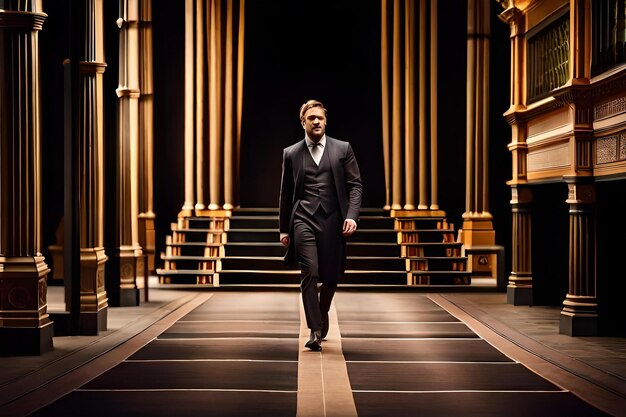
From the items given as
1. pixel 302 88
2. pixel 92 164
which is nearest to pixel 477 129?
pixel 302 88

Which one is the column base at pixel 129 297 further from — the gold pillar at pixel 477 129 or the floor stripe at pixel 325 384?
the gold pillar at pixel 477 129

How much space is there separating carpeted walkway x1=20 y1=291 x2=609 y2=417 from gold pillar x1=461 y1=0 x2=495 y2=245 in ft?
21.4

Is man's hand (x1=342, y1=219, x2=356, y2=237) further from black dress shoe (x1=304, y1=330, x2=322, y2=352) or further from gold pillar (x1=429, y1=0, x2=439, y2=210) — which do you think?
gold pillar (x1=429, y1=0, x2=439, y2=210)

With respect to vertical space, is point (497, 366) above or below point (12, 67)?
below

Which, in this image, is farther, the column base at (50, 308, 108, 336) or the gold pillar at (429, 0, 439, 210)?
the gold pillar at (429, 0, 439, 210)

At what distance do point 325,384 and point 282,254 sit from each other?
8.33 metres

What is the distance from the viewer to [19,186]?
7188mm

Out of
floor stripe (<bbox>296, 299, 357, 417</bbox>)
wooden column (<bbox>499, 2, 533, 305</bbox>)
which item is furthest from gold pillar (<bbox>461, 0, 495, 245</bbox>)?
floor stripe (<bbox>296, 299, 357, 417</bbox>)

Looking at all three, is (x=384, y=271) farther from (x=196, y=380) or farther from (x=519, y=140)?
(x=196, y=380)

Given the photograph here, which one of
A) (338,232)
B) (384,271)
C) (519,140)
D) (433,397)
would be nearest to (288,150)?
(338,232)

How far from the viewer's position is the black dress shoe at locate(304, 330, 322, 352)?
714 centimetres

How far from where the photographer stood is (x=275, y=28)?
56.0 feet

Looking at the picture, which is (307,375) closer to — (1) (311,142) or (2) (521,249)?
(1) (311,142)

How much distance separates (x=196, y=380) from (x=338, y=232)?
1827 millimetres
